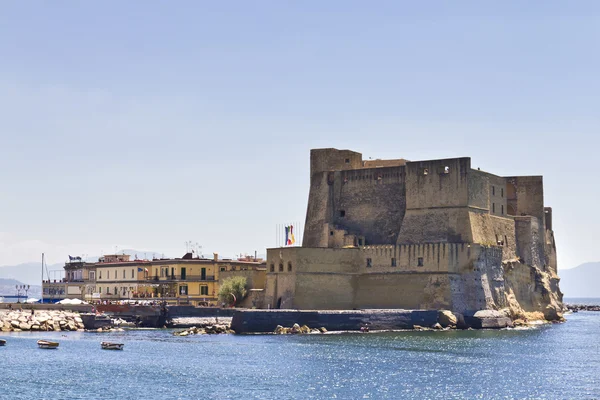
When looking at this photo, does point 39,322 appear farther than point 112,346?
Yes

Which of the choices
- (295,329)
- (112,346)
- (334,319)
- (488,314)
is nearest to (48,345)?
(112,346)

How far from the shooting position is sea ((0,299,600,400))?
33.8m

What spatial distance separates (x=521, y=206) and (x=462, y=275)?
44.1ft

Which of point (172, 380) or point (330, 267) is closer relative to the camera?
point (172, 380)

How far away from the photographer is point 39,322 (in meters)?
60.2

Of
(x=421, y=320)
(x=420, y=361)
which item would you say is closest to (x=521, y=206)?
(x=421, y=320)

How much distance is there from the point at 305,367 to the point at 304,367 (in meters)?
0.04

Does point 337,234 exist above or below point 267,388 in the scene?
above

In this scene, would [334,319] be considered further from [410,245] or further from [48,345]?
[48,345]

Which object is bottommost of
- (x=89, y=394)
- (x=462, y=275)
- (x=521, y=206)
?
(x=89, y=394)

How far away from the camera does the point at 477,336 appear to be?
2144 inches

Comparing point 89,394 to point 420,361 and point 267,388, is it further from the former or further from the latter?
point 420,361

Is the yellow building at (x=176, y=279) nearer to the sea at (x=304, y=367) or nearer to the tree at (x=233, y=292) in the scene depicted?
the tree at (x=233, y=292)

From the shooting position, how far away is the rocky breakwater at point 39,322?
59594 mm
